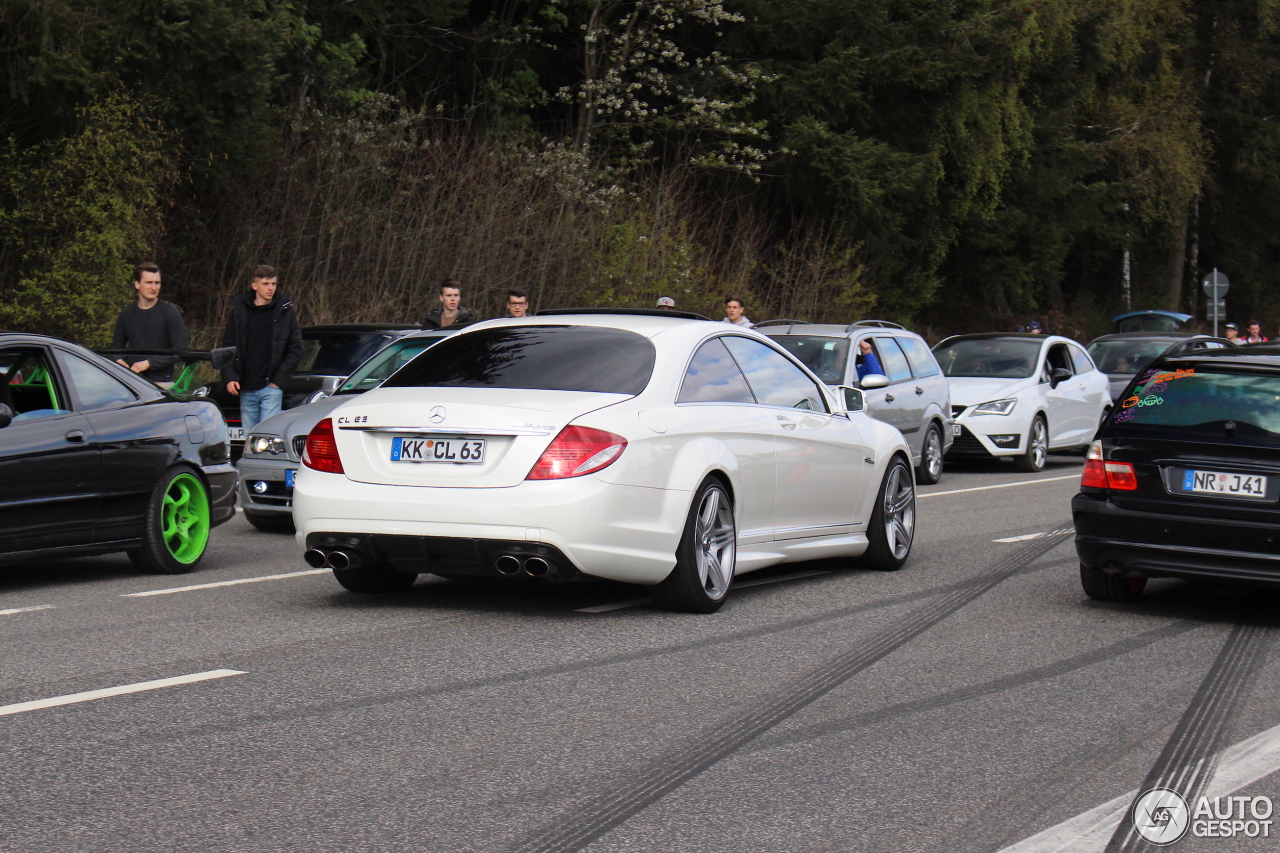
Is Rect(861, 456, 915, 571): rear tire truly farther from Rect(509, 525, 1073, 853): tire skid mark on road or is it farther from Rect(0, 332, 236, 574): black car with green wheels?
Rect(0, 332, 236, 574): black car with green wheels

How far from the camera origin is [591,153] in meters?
31.0

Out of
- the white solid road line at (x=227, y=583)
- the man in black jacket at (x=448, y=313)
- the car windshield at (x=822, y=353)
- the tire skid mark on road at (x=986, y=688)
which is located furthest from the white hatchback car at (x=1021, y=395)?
the tire skid mark on road at (x=986, y=688)

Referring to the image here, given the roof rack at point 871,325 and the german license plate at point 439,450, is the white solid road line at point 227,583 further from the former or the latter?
the roof rack at point 871,325

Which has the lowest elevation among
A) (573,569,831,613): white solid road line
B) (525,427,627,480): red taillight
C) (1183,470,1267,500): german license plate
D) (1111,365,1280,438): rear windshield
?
(573,569,831,613): white solid road line

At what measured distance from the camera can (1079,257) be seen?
50.9 metres

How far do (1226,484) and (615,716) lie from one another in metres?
3.79

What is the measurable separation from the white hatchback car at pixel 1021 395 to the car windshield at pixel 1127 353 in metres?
3.96

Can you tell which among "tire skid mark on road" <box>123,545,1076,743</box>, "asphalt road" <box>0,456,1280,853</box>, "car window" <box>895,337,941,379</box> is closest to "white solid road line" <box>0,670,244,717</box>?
"asphalt road" <box>0,456,1280,853</box>

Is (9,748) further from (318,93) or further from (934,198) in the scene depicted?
(934,198)

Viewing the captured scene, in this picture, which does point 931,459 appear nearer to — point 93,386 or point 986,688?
point 93,386

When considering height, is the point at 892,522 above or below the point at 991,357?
below

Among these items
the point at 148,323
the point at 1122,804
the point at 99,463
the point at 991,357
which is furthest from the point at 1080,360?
the point at 1122,804

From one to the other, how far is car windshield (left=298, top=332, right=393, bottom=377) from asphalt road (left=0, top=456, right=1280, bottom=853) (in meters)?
5.36

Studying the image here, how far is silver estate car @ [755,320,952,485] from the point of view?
1616 cm
